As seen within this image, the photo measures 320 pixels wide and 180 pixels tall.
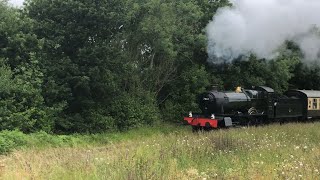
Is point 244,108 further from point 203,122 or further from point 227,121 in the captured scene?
point 203,122

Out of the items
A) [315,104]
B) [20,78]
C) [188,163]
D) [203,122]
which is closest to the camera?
[188,163]

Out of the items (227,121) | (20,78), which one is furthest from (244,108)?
(20,78)

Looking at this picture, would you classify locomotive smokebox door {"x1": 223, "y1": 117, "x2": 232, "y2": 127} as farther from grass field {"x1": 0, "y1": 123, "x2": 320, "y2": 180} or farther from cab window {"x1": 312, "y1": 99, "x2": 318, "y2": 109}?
cab window {"x1": 312, "y1": 99, "x2": 318, "y2": 109}

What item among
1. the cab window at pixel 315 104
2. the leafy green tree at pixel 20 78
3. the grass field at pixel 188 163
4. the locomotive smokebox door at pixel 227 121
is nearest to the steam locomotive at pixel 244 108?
the locomotive smokebox door at pixel 227 121

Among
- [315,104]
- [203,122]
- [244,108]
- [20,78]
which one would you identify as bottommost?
[203,122]

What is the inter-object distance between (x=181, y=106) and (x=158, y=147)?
488 inches

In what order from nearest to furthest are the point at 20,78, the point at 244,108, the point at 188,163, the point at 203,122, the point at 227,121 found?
the point at 188,163, the point at 20,78, the point at 227,121, the point at 203,122, the point at 244,108

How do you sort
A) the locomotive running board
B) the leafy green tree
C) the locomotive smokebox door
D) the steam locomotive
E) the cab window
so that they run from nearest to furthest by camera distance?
the leafy green tree, the locomotive smokebox door, the locomotive running board, the steam locomotive, the cab window

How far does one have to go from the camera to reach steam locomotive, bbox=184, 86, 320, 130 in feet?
60.5

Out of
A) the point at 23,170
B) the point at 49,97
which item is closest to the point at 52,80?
the point at 49,97

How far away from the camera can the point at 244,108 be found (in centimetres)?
1955

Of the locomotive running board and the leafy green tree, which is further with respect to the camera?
the locomotive running board

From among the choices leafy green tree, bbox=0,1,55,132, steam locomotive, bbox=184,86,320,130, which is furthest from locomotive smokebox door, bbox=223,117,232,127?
leafy green tree, bbox=0,1,55,132

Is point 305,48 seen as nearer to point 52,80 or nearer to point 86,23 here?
point 86,23
